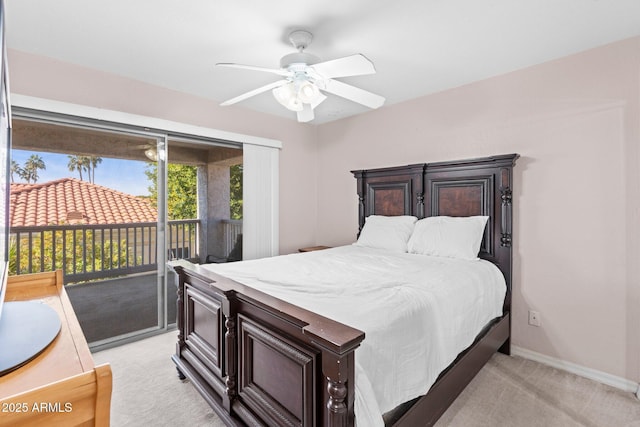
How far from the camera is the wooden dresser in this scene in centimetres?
59

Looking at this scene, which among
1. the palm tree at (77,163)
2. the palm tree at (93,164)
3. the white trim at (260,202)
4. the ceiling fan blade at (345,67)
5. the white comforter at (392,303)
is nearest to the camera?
the white comforter at (392,303)

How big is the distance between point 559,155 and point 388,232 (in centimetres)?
158

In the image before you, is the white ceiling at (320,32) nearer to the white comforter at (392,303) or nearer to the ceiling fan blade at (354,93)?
the ceiling fan blade at (354,93)

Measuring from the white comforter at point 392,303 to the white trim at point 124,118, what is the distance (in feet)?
5.46

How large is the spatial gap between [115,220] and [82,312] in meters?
0.99

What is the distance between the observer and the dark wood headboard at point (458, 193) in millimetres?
2643

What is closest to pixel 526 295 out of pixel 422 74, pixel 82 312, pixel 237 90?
pixel 422 74

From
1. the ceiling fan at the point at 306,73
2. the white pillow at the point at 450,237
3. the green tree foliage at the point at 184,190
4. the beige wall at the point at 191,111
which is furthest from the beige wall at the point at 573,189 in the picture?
the green tree foliage at the point at 184,190

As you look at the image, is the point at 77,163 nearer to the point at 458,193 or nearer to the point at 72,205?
the point at 72,205

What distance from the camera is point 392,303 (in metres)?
1.47

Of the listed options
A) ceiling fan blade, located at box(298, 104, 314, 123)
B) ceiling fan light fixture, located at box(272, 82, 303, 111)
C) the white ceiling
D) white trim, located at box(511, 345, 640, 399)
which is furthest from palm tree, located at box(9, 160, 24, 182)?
white trim, located at box(511, 345, 640, 399)

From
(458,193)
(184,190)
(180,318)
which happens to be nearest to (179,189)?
(184,190)

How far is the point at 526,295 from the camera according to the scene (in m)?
2.60

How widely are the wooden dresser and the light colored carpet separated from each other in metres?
1.30
